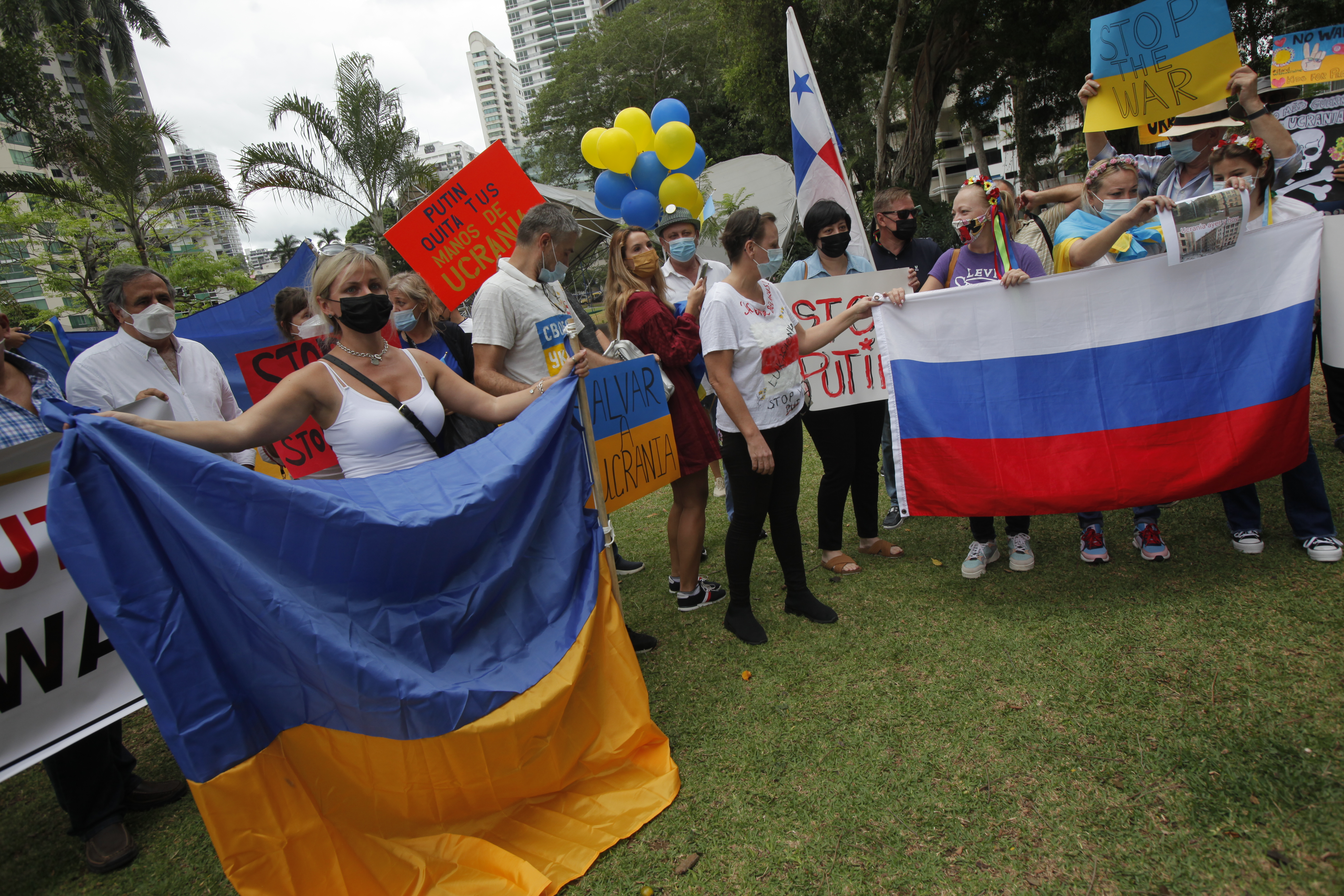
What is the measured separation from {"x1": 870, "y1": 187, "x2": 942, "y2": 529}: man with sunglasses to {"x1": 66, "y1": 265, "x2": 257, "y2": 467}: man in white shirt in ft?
11.1

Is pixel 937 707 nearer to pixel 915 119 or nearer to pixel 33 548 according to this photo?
pixel 33 548

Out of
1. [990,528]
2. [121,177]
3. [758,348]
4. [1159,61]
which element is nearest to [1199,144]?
[1159,61]

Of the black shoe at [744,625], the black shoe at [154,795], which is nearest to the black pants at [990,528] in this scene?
the black shoe at [744,625]

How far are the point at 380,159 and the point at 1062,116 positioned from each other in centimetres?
1911

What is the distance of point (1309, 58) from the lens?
20.3 ft

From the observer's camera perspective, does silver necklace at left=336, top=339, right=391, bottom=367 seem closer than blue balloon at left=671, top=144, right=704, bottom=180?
Yes

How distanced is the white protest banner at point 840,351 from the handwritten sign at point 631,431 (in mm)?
959

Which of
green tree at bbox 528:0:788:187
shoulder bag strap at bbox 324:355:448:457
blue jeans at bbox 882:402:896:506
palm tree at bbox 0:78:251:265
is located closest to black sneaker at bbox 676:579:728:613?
blue jeans at bbox 882:402:896:506

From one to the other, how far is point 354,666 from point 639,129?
4517 mm

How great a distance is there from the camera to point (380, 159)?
15289 millimetres

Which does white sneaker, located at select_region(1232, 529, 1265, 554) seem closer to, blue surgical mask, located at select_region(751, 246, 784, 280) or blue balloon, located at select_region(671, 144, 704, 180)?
blue surgical mask, located at select_region(751, 246, 784, 280)

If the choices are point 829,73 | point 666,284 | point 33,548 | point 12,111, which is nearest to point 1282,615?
point 666,284

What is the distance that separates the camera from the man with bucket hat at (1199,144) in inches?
126

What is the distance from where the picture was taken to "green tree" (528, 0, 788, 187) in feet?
97.9
